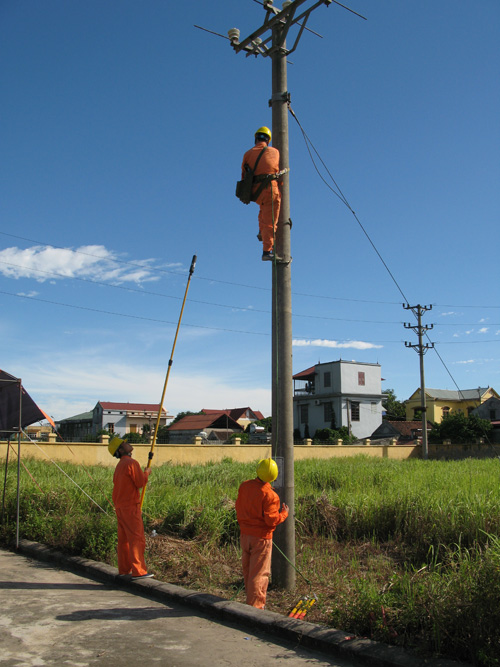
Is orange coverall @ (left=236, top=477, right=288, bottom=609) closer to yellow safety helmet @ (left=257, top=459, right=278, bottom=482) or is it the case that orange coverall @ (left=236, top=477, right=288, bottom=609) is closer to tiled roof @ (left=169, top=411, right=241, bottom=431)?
yellow safety helmet @ (left=257, top=459, right=278, bottom=482)

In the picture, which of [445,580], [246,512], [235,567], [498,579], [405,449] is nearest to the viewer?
[498,579]

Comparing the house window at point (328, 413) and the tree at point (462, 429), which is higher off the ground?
the house window at point (328, 413)

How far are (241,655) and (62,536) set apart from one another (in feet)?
15.0

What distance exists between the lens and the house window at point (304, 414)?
2290 inches

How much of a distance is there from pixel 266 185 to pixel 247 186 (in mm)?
218

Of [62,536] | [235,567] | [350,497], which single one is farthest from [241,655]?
[350,497]

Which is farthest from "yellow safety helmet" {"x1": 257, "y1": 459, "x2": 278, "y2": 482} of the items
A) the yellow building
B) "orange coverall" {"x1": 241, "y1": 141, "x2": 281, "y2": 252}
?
the yellow building

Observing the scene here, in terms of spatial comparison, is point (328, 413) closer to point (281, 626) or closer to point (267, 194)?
point (267, 194)

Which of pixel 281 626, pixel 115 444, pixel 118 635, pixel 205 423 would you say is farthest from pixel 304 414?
pixel 118 635

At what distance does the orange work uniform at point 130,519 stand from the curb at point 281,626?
7.8 inches

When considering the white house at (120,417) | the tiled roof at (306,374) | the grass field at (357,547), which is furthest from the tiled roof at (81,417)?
the grass field at (357,547)

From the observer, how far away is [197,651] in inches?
167

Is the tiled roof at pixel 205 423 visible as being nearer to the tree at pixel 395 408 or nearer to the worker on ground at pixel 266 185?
the tree at pixel 395 408

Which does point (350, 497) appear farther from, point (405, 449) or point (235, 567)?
point (405, 449)
